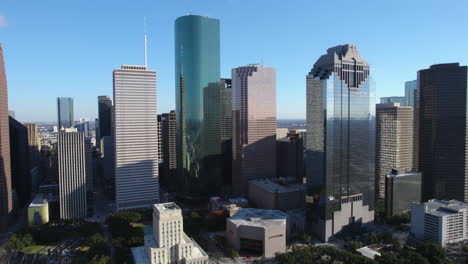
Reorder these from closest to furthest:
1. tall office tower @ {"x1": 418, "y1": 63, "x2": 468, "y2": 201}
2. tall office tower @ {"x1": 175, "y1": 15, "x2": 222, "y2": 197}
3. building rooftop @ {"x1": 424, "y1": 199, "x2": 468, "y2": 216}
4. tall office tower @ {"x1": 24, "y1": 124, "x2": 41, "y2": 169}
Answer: building rooftop @ {"x1": 424, "y1": 199, "x2": 468, "y2": 216}
tall office tower @ {"x1": 418, "y1": 63, "x2": 468, "y2": 201}
tall office tower @ {"x1": 175, "y1": 15, "x2": 222, "y2": 197}
tall office tower @ {"x1": 24, "y1": 124, "x2": 41, "y2": 169}

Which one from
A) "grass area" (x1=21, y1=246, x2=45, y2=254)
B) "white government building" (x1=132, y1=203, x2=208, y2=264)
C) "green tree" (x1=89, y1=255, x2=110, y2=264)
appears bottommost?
"grass area" (x1=21, y1=246, x2=45, y2=254)

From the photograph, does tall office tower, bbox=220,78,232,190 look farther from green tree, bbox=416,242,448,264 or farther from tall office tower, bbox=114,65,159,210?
green tree, bbox=416,242,448,264

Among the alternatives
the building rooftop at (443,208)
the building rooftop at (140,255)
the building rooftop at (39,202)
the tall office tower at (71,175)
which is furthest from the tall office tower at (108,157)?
the building rooftop at (443,208)

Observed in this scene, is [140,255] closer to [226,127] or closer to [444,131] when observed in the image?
[226,127]

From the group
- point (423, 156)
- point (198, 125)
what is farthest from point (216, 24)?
point (423, 156)

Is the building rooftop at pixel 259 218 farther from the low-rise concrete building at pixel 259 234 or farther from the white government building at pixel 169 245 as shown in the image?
the white government building at pixel 169 245

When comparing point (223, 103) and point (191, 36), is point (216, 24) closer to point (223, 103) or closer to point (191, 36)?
point (191, 36)

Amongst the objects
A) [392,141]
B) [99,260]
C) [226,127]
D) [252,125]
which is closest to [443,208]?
[392,141]

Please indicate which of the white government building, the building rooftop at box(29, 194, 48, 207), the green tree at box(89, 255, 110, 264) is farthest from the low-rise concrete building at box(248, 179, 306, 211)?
the building rooftop at box(29, 194, 48, 207)
